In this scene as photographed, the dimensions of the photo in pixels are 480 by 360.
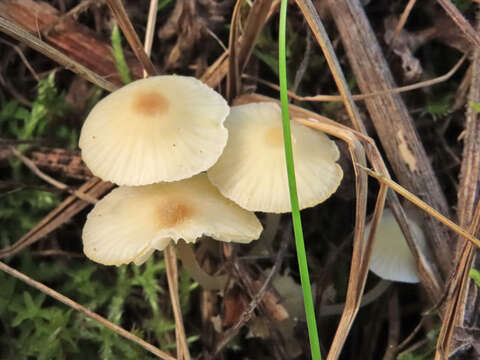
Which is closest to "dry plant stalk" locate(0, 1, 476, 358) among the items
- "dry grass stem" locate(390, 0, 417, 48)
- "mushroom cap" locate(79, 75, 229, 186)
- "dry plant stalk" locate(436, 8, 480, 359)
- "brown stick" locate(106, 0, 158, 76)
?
"brown stick" locate(106, 0, 158, 76)

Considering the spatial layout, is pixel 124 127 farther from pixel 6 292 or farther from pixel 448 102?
pixel 448 102

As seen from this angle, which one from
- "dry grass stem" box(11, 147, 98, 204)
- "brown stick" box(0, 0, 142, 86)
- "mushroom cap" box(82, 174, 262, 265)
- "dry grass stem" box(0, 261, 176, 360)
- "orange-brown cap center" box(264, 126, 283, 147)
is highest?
"orange-brown cap center" box(264, 126, 283, 147)

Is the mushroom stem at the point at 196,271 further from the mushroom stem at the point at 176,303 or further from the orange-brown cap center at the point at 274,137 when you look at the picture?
the orange-brown cap center at the point at 274,137

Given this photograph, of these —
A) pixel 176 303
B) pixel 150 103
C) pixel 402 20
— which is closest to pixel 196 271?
pixel 176 303

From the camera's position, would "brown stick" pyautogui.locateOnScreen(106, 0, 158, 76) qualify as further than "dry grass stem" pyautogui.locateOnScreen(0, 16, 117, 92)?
Yes

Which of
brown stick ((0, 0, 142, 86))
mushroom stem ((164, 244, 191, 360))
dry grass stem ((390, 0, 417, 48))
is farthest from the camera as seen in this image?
brown stick ((0, 0, 142, 86))

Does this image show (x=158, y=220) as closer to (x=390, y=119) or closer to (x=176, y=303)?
(x=176, y=303)

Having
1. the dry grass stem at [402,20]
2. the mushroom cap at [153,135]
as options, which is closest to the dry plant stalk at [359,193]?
the mushroom cap at [153,135]

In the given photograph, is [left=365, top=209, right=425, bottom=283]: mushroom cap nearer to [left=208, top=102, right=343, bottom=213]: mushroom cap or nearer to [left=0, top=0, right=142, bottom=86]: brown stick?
[left=208, top=102, right=343, bottom=213]: mushroom cap
